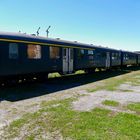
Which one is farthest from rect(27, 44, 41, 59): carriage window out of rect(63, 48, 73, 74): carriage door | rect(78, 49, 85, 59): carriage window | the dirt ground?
rect(78, 49, 85, 59): carriage window

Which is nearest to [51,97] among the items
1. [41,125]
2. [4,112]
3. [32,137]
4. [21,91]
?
[21,91]

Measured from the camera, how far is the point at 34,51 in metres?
15.5

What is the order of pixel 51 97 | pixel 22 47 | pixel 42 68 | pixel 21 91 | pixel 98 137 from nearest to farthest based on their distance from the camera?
pixel 98 137
pixel 51 97
pixel 21 91
pixel 22 47
pixel 42 68

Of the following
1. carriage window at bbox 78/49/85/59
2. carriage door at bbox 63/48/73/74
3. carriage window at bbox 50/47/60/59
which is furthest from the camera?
carriage window at bbox 78/49/85/59

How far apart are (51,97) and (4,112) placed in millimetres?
3301

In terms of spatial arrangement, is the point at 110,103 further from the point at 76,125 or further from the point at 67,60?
the point at 67,60

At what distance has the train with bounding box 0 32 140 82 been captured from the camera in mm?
13472

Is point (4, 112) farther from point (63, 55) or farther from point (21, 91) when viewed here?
point (63, 55)

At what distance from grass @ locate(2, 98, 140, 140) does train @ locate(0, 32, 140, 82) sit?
17.6 ft

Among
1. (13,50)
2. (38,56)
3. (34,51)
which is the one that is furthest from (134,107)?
(38,56)

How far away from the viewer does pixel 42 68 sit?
16.3m

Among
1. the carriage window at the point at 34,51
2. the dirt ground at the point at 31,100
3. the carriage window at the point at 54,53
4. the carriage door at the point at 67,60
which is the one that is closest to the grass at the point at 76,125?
the dirt ground at the point at 31,100

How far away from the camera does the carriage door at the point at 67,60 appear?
19288mm

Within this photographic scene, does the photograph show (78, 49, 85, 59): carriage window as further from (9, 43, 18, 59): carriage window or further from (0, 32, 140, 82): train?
(9, 43, 18, 59): carriage window
